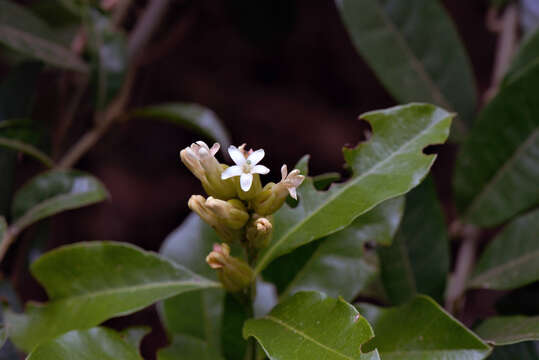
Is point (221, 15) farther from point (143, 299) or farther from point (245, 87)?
point (143, 299)

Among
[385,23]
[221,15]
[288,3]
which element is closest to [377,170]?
[385,23]

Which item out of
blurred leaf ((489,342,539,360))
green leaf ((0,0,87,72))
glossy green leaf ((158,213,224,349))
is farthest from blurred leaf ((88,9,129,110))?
blurred leaf ((489,342,539,360))

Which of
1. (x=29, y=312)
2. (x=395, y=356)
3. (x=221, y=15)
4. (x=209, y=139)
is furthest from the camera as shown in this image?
(x=221, y=15)

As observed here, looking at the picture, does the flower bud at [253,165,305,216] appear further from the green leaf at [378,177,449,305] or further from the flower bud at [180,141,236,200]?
the green leaf at [378,177,449,305]

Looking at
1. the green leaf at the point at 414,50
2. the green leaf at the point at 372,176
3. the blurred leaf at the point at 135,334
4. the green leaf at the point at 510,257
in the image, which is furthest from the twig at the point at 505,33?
the blurred leaf at the point at 135,334

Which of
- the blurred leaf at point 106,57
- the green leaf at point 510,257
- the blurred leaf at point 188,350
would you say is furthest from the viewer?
the blurred leaf at point 106,57

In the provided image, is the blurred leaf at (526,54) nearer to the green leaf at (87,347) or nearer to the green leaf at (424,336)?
the green leaf at (424,336)
